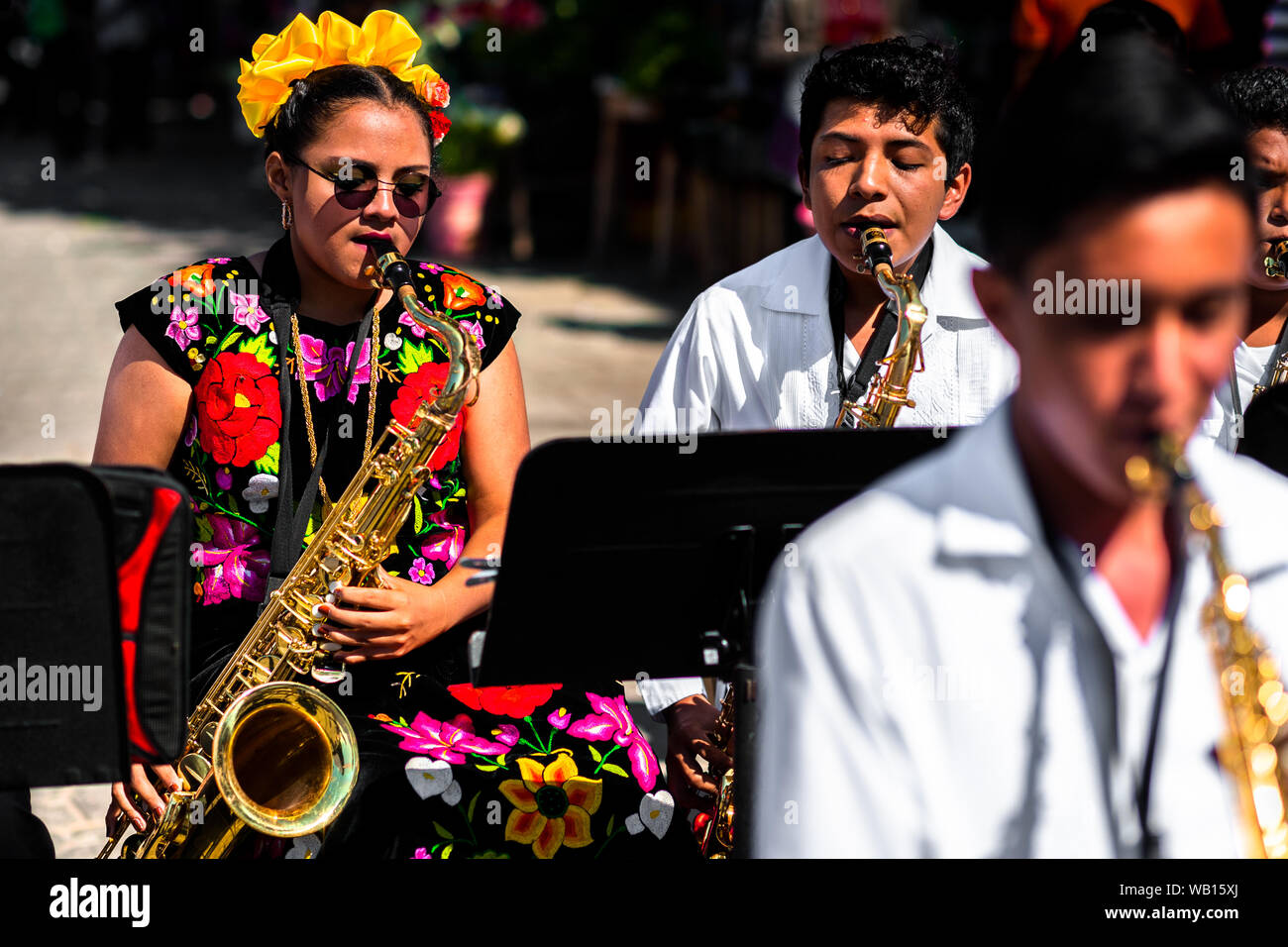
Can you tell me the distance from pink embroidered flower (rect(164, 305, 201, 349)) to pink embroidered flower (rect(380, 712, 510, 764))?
77 cm

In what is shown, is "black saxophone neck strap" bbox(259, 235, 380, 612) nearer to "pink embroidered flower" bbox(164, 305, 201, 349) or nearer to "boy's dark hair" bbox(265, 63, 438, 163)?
"pink embroidered flower" bbox(164, 305, 201, 349)

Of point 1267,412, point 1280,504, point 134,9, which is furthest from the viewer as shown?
point 134,9

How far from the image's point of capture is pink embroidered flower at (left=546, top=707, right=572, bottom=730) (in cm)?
261

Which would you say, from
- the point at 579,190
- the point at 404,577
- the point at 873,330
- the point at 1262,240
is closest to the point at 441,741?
the point at 404,577

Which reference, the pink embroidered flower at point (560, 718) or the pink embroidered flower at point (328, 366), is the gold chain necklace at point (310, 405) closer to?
the pink embroidered flower at point (328, 366)

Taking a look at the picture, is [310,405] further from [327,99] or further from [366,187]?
[327,99]

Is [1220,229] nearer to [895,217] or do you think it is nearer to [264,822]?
[895,217]

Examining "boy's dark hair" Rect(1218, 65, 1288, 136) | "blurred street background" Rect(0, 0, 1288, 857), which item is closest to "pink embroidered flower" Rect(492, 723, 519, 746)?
"boy's dark hair" Rect(1218, 65, 1288, 136)

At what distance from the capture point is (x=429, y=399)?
9.13 feet

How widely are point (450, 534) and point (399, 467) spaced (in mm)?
222

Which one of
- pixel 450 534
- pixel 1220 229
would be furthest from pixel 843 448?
pixel 450 534

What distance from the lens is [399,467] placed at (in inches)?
105

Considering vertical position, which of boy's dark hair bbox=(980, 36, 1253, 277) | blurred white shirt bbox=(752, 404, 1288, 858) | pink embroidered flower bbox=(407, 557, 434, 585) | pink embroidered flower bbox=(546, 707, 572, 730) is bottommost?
pink embroidered flower bbox=(546, 707, 572, 730)

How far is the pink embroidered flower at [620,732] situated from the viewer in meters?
2.56
